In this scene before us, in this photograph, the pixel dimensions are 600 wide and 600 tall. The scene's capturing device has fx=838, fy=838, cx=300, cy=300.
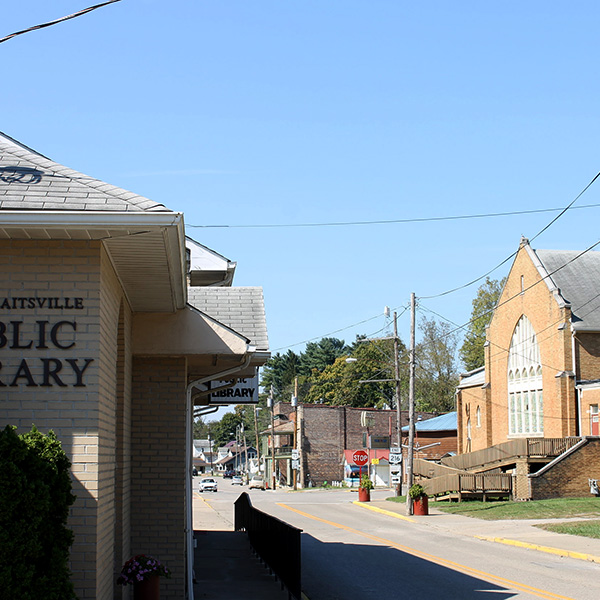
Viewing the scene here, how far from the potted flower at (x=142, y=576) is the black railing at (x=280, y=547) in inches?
102

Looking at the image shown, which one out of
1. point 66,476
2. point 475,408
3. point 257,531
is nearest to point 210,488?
point 475,408

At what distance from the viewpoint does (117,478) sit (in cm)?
931

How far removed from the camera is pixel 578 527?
79.3 ft

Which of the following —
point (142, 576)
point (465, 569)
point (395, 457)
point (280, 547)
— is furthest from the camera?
point (395, 457)

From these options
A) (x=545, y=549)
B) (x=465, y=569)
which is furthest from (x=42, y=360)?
(x=545, y=549)

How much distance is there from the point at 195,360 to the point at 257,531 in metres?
6.96

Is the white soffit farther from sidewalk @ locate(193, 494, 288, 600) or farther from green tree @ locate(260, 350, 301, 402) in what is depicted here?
green tree @ locate(260, 350, 301, 402)

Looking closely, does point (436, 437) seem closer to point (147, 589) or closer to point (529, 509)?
point (529, 509)

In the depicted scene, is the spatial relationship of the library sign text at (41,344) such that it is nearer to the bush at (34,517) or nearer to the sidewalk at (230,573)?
the bush at (34,517)

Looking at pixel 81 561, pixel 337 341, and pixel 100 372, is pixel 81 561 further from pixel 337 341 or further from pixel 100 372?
pixel 337 341

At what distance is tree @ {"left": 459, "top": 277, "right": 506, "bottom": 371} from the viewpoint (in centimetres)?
8156

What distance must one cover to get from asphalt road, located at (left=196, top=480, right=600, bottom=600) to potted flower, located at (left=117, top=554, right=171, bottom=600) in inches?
185

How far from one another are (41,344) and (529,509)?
27.2 m

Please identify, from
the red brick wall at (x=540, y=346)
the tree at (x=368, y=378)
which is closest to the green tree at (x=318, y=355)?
the tree at (x=368, y=378)
